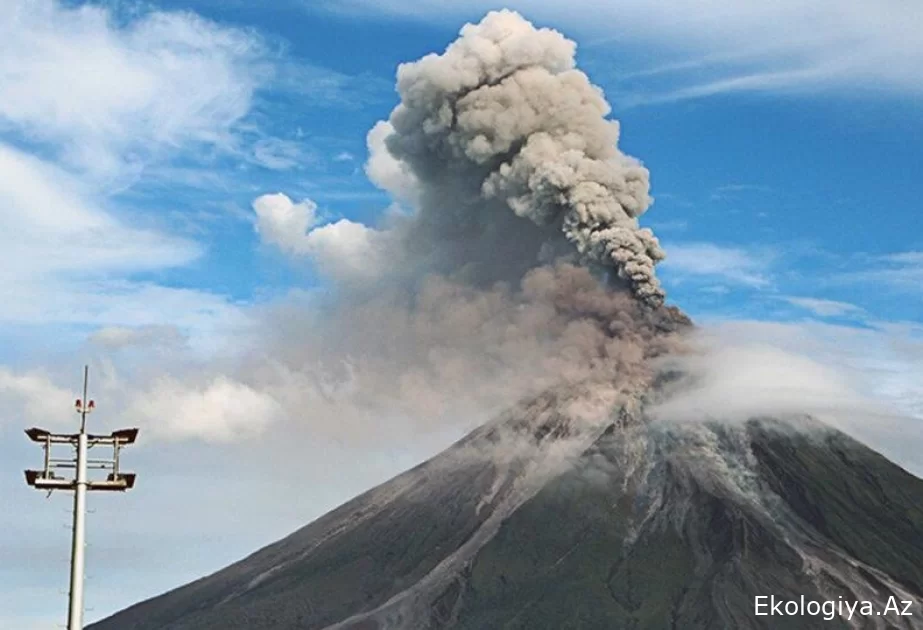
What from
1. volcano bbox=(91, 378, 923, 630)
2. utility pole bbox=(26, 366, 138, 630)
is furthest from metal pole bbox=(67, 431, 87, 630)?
volcano bbox=(91, 378, 923, 630)

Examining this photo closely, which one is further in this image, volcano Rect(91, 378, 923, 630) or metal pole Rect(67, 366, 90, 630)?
volcano Rect(91, 378, 923, 630)

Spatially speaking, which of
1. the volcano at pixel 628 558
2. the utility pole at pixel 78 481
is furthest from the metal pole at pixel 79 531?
the volcano at pixel 628 558

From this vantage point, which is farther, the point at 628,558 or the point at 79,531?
the point at 628,558

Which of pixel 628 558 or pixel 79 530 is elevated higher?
pixel 79 530

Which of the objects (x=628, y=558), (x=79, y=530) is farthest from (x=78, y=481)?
(x=628, y=558)

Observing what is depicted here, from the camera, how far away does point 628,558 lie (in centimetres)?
18338

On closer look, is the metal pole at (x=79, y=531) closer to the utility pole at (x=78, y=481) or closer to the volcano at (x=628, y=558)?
the utility pole at (x=78, y=481)

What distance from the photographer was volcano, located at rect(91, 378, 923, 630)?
558 feet

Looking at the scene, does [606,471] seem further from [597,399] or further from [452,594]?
[452,594]

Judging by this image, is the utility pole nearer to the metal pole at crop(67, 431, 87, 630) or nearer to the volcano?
the metal pole at crop(67, 431, 87, 630)

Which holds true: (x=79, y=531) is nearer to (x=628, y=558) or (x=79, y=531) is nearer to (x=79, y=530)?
(x=79, y=530)

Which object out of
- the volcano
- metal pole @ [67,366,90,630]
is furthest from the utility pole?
the volcano

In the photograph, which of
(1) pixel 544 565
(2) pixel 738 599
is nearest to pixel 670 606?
(2) pixel 738 599

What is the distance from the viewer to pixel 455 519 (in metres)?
196
